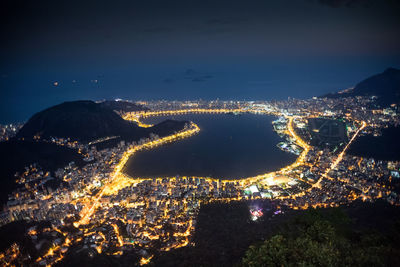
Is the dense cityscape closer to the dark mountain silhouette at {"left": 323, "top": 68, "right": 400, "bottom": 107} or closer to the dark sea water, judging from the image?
the dark sea water

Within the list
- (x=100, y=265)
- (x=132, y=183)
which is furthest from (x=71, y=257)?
(x=132, y=183)

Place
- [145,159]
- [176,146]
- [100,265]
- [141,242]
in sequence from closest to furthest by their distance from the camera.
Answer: [100,265], [141,242], [145,159], [176,146]

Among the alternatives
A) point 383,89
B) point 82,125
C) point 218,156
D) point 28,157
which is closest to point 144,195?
point 218,156

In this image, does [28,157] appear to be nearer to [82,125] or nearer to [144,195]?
[82,125]

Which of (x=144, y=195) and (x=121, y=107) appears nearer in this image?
(x=144, y=195)

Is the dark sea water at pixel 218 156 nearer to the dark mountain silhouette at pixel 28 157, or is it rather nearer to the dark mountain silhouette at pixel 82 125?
the dark mountain silhouette at pixel 82 125

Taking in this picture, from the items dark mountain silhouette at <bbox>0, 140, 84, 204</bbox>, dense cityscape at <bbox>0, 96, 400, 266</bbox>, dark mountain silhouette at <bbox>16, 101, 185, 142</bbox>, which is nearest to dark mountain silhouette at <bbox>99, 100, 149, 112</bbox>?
dark mountain silhouette at <bbox>16, 101, 185, 142</bbox>

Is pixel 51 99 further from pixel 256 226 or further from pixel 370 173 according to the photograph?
pixel 370 173
